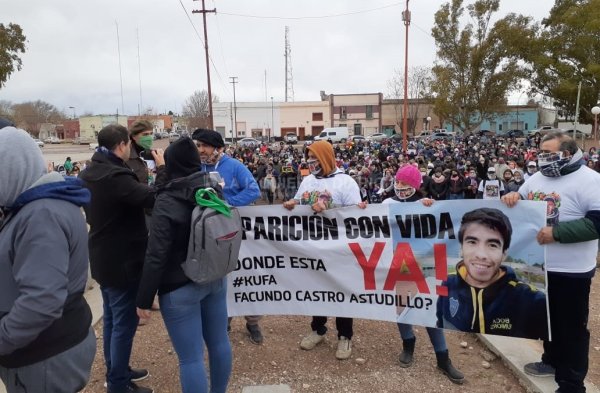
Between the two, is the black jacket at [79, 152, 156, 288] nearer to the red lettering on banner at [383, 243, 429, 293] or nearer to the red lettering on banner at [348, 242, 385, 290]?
the red lettering on banner at [348, 242, 385, 290]

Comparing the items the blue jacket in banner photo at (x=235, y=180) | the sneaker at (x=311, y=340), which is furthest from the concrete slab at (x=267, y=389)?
the blue jacket in banner photo at (x=235, y=180)

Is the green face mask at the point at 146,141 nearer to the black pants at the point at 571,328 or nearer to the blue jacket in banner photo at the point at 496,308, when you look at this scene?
the blue jacket in banner photo at the point at 496,308

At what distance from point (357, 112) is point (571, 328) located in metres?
64.3

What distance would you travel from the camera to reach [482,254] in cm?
312

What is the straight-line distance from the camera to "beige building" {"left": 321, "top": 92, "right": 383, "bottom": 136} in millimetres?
64312

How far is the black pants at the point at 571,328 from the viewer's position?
9.24 ft

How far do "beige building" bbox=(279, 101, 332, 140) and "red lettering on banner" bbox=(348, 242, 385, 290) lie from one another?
206 feet

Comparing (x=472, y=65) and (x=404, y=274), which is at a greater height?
(x=472, y=65)

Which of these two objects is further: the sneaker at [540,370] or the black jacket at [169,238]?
the sneaker at [540,370]

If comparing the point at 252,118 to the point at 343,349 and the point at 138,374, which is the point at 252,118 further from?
the point at 138,374

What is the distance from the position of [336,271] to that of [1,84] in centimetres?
2506

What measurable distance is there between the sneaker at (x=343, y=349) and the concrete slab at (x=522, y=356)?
1222 millimetres

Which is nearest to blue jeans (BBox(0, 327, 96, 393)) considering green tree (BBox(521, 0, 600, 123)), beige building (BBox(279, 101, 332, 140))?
green tree (BBox(521, 0, 600, 123))

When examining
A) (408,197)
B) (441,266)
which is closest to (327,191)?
(408,197)
